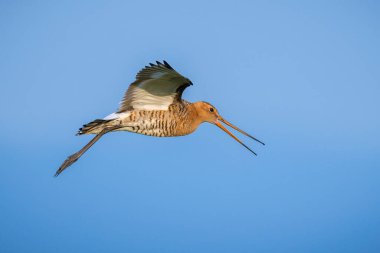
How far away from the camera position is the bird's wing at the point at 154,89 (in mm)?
8789

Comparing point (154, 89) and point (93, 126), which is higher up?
point (154, 89)

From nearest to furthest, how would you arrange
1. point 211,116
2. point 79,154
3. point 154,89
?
1. point 79,154
2. point 154,89
3. point 211,116

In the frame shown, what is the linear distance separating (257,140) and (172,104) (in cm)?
181

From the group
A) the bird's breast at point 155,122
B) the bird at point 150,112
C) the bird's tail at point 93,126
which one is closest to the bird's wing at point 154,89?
the bird at point 150,112

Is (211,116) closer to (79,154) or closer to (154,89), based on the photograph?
(154,89)

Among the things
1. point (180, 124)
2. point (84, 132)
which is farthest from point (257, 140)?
point (84, 132)

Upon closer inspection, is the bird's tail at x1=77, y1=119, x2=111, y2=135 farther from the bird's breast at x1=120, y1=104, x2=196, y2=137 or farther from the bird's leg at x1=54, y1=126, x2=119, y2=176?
the bird's breast at x1=120, y1=104, x2=196, y2=137

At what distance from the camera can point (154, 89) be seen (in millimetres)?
9336

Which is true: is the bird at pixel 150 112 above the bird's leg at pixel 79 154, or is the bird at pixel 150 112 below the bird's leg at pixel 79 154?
above

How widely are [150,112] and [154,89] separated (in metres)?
0.44

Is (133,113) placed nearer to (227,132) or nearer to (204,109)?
(204,109)

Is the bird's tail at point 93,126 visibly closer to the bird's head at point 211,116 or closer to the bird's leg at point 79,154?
the bird's leg at point 79,154

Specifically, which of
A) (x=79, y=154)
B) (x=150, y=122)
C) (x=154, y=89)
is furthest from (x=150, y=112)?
(x=79, y=154)

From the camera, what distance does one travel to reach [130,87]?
31.1 feet
